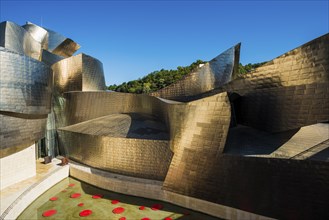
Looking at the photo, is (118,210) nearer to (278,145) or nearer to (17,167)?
(17,167)

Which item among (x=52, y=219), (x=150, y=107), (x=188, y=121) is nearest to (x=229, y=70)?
(x=150, y=107)

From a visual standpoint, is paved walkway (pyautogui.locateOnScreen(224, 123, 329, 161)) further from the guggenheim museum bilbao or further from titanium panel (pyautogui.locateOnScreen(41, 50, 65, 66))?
titanium panel (pyautogui.locateOnScreen(41, 50, 65, 66))

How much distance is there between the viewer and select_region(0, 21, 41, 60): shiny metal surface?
53.0ft

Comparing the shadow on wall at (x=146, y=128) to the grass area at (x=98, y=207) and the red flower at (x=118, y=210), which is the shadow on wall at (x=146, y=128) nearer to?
the grass area at (x=98, y=207)

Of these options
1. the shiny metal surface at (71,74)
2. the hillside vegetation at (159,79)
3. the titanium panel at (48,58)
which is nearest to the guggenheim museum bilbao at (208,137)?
the shiny metal surface at (71,74)

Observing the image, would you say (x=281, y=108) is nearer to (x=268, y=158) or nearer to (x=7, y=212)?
(x=268, y=158)

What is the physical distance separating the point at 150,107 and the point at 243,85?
7807mm

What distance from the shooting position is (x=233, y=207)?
863 centimetres

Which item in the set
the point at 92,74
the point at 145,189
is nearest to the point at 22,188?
the point at 145,189

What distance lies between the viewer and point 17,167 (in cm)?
1210

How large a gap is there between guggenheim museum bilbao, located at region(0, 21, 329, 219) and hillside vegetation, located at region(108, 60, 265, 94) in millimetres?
36921

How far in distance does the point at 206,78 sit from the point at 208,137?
21.7 feet

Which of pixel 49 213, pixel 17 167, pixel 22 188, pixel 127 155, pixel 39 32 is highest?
pixel 39 32

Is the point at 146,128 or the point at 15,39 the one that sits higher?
the point at 15,39
